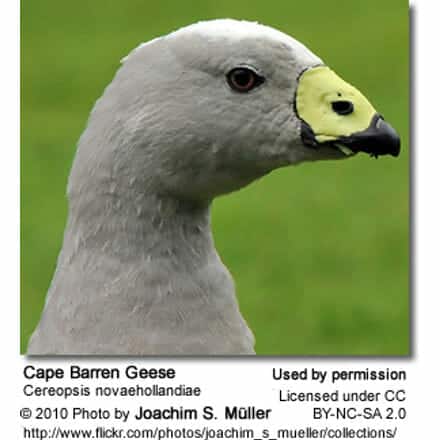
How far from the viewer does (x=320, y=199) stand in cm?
884

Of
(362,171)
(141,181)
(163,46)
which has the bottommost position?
(141,181)

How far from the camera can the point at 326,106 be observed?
12.6 feet

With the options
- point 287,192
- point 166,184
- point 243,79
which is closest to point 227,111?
point 243,79

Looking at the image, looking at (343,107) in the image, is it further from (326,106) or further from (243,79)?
(243,79)

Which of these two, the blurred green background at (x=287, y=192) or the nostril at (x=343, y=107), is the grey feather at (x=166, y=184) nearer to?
the nostril at (x=343, y=107)

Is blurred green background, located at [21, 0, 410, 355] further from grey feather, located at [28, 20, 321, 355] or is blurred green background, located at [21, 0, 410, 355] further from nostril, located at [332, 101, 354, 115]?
nostril, located at [332, 101, 354, 115]

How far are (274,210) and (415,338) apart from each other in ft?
13.6

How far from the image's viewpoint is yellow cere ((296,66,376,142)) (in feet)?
12.5

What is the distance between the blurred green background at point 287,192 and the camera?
532 cm

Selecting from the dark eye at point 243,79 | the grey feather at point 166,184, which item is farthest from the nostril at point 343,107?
the dark eye at point 243,79

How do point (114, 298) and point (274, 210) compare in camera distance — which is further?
point (274, 210)

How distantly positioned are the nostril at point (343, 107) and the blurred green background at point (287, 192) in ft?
3.72

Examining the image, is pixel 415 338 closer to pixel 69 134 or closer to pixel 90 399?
pixel 90 399

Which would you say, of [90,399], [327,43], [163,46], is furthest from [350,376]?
[327,43]
